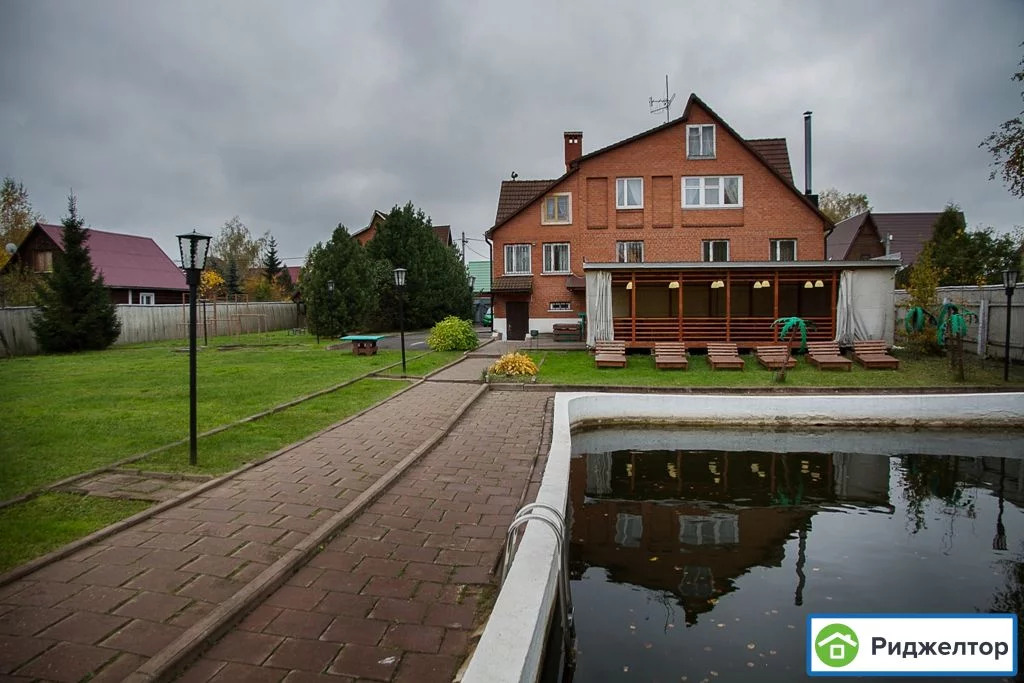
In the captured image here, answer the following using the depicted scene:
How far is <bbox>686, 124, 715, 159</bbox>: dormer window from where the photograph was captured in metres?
25.7

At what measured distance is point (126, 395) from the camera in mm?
11531

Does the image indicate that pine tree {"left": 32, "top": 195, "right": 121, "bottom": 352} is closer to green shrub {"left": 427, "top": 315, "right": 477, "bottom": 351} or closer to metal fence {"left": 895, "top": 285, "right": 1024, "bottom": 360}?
green shrub {"left": 427, "top": 315, "right": 477, "bottom": 351}

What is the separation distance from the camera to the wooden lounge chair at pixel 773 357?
53.0 feet

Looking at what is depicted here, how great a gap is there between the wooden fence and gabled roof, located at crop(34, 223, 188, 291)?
5.15 meters

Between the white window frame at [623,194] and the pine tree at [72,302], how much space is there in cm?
2198

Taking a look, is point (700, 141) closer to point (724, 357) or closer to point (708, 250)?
point (708, 250)

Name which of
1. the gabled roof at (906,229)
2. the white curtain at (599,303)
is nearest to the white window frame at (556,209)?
the white curtain at (599,303)

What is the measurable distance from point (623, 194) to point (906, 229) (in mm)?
31163

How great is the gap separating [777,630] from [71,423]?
32.6 ft

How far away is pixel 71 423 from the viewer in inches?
346

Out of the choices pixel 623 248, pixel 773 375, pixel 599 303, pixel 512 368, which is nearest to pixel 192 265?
pixel 512 368

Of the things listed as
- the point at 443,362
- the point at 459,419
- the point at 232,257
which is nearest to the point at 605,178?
the point at 443,362

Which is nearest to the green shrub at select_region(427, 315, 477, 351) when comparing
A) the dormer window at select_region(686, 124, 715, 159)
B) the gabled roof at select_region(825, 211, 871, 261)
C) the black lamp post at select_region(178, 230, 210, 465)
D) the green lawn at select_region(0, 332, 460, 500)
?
the green lawn at select_region(0, 332, 460, 500)

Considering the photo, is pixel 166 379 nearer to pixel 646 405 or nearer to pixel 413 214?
pixel 646 405
